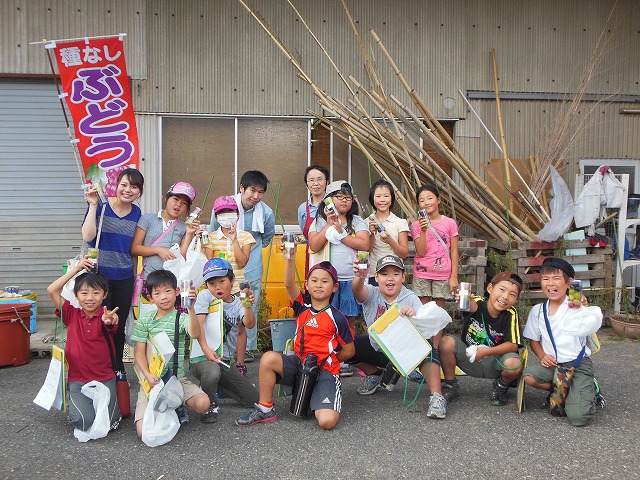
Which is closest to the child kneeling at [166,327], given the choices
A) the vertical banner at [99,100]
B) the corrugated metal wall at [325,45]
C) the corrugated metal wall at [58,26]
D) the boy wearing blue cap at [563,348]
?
the boy wearing blue cap at [563,348]

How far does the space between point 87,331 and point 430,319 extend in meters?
2.20

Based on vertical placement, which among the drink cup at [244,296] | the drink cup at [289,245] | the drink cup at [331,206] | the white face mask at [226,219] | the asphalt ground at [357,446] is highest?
the drink cup at [331,206]

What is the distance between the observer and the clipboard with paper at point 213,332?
166 inches

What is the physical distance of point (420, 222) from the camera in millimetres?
4875

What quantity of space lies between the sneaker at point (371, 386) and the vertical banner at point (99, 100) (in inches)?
126

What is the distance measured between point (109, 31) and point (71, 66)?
1238mm

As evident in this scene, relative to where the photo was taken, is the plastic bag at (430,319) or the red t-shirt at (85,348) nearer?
the red t-shirt at (85,348)

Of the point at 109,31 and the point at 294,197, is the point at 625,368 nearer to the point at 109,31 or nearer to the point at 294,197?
the point at 294,197

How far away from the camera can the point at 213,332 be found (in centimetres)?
423

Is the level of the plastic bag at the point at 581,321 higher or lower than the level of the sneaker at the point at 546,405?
higher

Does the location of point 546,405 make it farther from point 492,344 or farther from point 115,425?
point 115,425

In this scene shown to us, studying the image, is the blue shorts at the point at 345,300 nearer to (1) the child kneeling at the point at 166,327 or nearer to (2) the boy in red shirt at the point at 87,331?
(1) the child kneeling at the point at 166,327

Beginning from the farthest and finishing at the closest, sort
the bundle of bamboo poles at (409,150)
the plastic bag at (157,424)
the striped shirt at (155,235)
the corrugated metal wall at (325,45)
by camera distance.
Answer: the corrugated metal wall at (325,45) → the bundle of bamboo poles at (409,150) → the striped shirt at (155,235) → the plastic bag at (157,424)

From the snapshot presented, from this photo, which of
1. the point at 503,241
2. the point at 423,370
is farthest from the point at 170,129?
the point at 423,370
